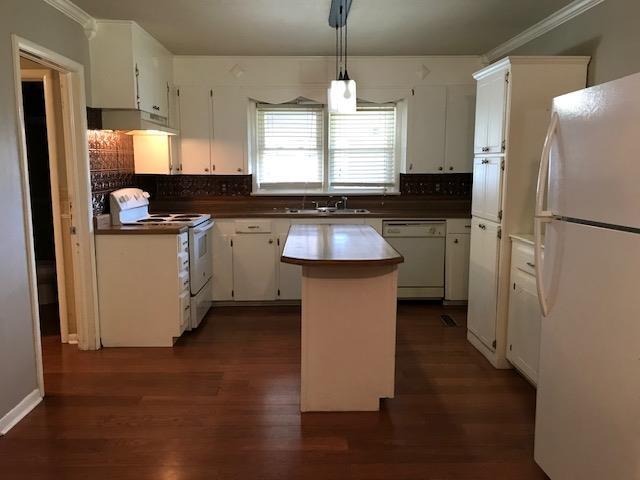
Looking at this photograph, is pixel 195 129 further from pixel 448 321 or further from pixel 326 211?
pixel 448 321

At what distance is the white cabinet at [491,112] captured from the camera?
328cm

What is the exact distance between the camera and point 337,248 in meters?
2.86

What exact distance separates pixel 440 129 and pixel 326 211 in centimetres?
138

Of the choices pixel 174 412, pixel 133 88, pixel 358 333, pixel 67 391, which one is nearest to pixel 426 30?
pixel 133 88

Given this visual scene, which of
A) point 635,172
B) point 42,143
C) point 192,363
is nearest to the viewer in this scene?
point 635,172

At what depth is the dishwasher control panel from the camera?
489 centimetres

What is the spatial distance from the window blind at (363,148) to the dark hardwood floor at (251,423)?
2106 mm

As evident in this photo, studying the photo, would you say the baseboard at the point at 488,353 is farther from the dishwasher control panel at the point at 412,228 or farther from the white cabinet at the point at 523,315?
the dishwasher control panel at the point at 412,228

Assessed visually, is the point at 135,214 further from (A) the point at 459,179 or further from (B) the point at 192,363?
(A) the point at 459,179

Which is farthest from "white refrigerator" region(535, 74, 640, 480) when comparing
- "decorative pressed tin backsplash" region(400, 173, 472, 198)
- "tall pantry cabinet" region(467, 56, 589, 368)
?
"decorative pressed tin backsplash" region(400, 173, 472, 198)

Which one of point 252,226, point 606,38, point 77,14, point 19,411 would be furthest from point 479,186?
point 19,411

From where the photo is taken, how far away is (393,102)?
5.15 meters

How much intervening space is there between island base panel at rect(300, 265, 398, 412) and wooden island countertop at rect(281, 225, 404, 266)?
87mm

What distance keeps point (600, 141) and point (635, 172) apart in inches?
8.6
